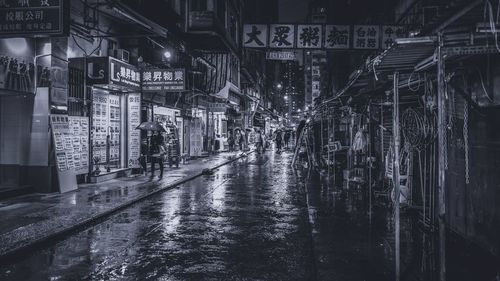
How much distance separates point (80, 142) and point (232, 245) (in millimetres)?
10480

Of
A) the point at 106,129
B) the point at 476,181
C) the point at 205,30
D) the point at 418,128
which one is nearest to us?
the point at 476,181

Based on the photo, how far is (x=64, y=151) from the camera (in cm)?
1432

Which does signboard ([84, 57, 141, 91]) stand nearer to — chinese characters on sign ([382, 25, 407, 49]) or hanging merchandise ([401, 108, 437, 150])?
hanging merchandise ([401, 108, 437, 150])

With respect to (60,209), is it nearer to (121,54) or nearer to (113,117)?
(113,117)

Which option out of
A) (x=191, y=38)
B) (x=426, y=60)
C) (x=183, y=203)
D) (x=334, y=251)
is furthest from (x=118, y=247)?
(x=191, y=38)

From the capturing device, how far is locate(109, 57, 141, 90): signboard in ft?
53.3

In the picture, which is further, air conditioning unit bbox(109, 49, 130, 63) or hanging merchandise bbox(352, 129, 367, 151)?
air conditioning unit bbox(109, 49, 130, 63)

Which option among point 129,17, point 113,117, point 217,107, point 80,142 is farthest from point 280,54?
point 217,107

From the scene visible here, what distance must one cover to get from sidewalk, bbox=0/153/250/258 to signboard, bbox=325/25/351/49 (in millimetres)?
9031

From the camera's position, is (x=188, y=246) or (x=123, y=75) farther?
(x=123, y=75)

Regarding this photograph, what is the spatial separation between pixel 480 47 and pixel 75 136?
14121 millimetres

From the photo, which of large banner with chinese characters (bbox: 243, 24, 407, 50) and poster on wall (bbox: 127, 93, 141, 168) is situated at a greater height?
large banner with chinese characters (bbox: 243, 24, 407, 50)

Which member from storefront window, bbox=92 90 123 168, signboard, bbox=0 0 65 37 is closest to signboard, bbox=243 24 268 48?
storefront window, bbox=92 90 123 168

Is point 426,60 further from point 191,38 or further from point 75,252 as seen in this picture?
point 191,38
